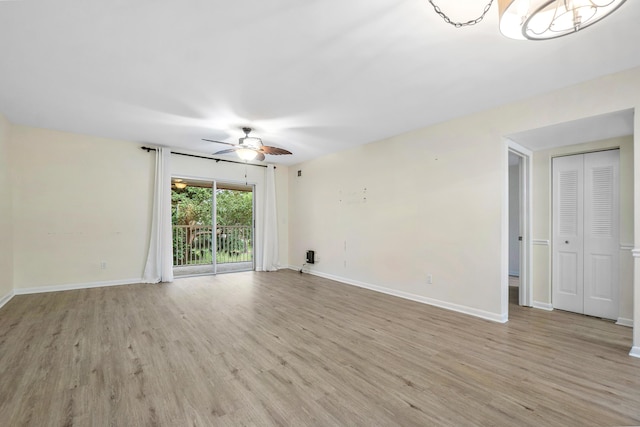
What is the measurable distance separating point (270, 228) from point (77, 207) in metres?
3.60

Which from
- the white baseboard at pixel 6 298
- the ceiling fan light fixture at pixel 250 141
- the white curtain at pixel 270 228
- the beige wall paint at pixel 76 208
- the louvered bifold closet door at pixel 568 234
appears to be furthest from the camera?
the white curtain at pixel 270 228

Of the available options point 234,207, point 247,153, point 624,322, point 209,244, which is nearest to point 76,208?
point 209,244

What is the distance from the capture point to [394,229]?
4.59 metres

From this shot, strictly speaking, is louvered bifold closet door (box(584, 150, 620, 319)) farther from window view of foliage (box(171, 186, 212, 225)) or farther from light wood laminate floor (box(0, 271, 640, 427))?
window view of foliage (box(171, 186, 212, 225))

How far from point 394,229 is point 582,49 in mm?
2960

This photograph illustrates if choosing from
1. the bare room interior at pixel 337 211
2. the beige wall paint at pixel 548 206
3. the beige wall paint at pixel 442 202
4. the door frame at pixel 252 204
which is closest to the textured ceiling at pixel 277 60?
the bare room interior at pixel 337 211

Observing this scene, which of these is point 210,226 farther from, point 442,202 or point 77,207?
point 442,202

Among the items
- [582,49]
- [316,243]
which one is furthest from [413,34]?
[316,243]

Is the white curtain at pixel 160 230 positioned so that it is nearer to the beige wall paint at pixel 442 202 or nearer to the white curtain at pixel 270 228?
the white curtain at pixel 270 228

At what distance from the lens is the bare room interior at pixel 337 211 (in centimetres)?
190

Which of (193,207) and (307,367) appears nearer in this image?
(307,367)

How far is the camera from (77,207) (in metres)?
4.81

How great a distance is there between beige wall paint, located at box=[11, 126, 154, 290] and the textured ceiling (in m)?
0.92

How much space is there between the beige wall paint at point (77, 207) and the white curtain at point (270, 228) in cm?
242
